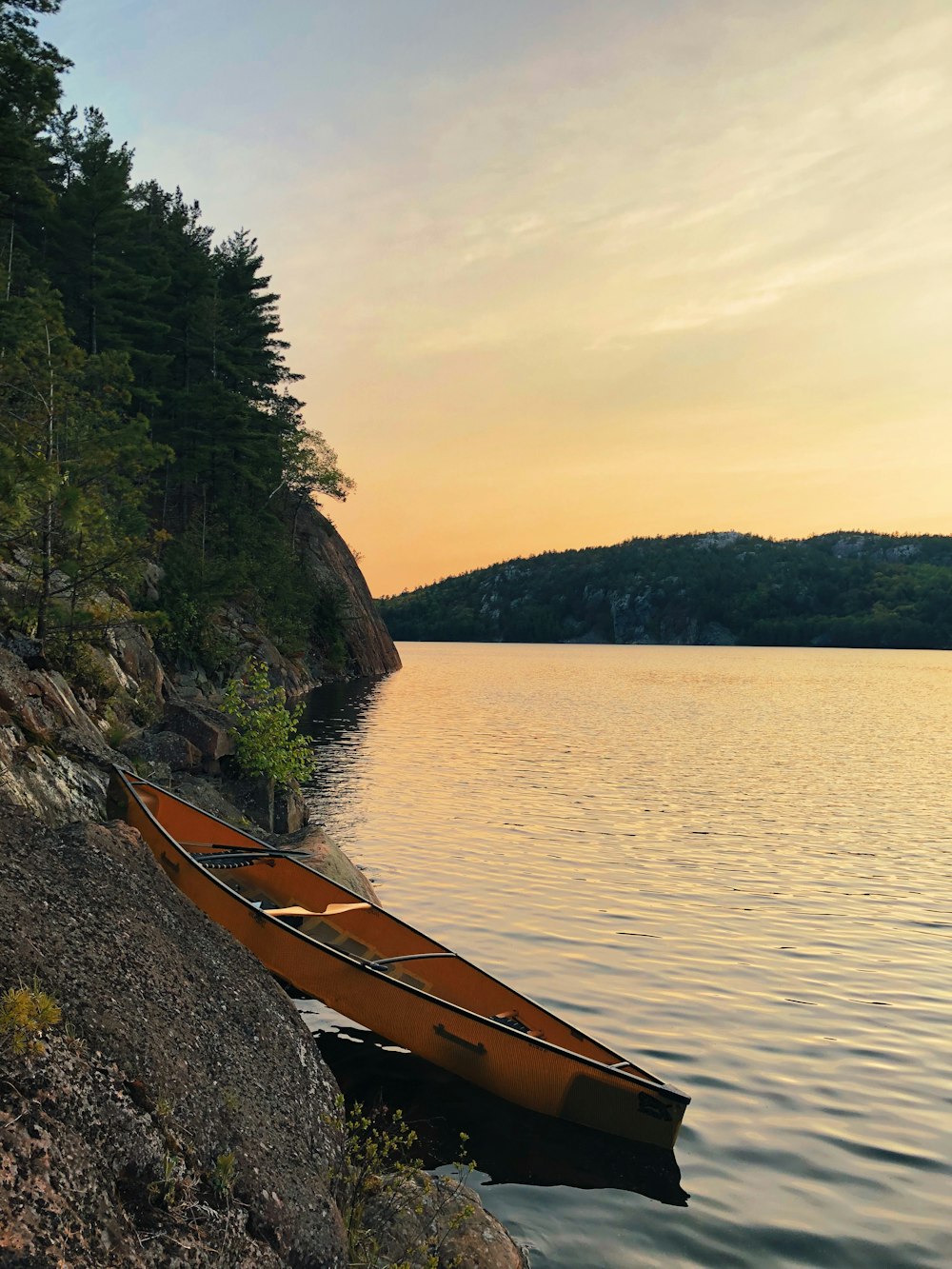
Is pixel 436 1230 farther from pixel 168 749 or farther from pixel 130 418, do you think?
pixel 130 418

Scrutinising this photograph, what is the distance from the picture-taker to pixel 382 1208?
6.50 meters

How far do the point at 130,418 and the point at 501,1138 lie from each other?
29.3 metres

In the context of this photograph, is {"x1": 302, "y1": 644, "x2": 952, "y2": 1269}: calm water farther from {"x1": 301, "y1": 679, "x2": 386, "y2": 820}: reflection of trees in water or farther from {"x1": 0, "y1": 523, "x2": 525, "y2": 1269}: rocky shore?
{"x1": 0, "y1": 523, "x2": 525, "y2": 1269}: rocky shore

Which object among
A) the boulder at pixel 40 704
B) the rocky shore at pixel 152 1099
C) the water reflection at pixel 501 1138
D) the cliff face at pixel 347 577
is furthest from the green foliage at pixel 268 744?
the cliff face at pixel 347 577

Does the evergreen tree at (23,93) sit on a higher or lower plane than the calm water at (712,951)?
higher

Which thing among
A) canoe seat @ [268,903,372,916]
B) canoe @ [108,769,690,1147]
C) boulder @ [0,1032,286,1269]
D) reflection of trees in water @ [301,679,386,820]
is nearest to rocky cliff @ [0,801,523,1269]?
boulder @ [0,1032,286,1269]

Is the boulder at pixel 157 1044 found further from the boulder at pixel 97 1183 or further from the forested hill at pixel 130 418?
the forested hill at pixel 130 418

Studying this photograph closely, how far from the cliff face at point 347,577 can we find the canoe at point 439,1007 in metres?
62.9

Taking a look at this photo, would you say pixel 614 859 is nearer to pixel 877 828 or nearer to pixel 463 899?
pixel 463 899

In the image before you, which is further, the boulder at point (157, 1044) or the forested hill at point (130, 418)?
the forested hill at point (130, 418)

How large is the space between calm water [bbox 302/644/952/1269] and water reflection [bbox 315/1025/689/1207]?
33 mm

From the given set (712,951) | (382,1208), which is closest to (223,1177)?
(382,1208)

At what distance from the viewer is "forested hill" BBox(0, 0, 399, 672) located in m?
21.1

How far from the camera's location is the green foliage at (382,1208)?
20.0ft
